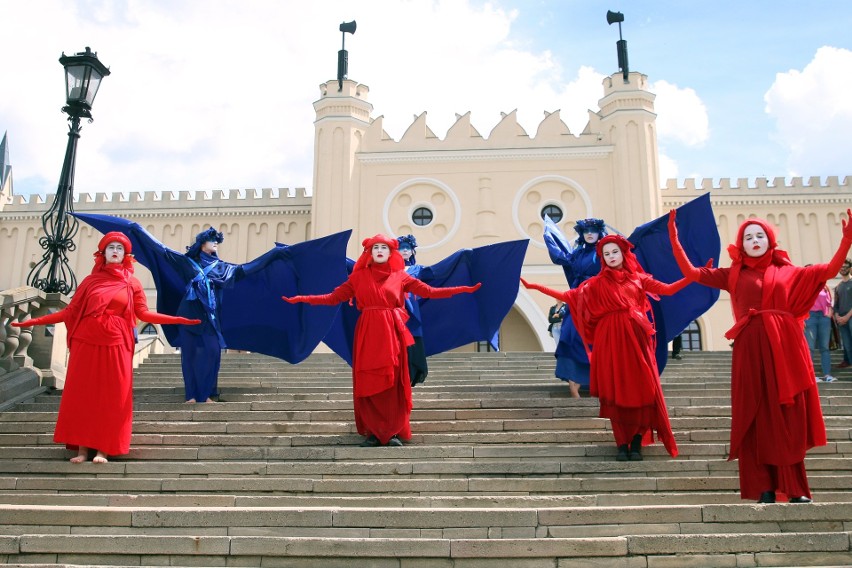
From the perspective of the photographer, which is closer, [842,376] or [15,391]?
[15,391]

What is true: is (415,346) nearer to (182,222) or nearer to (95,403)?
(95,403)

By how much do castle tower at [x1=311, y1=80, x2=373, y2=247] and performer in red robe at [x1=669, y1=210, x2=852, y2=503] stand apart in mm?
19821

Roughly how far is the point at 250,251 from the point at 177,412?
2017cm

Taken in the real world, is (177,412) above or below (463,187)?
below

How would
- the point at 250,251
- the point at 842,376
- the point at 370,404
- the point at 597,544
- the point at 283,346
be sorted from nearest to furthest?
the point at 597,544
the point at 370,404
the point at 283,346
the point at 842,376
the point at 250,251

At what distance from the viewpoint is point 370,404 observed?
698 centimetres

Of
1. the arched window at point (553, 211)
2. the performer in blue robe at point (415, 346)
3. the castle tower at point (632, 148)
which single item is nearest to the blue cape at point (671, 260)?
the performer in blue robe at point (415, 346)

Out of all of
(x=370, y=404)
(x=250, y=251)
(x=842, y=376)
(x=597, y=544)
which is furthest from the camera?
(x=250, y=251)

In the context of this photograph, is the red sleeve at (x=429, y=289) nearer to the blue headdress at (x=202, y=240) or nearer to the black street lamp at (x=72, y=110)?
the blue headdress at (x=202, y=240)

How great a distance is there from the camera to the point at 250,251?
27719mm

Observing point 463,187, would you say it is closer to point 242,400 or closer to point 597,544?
point 242,400

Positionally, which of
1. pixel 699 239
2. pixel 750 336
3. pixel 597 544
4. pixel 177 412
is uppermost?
pixel 699 239

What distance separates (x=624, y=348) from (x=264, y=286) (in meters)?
4.86

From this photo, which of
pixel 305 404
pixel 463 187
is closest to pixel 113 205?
pixel 463 187
